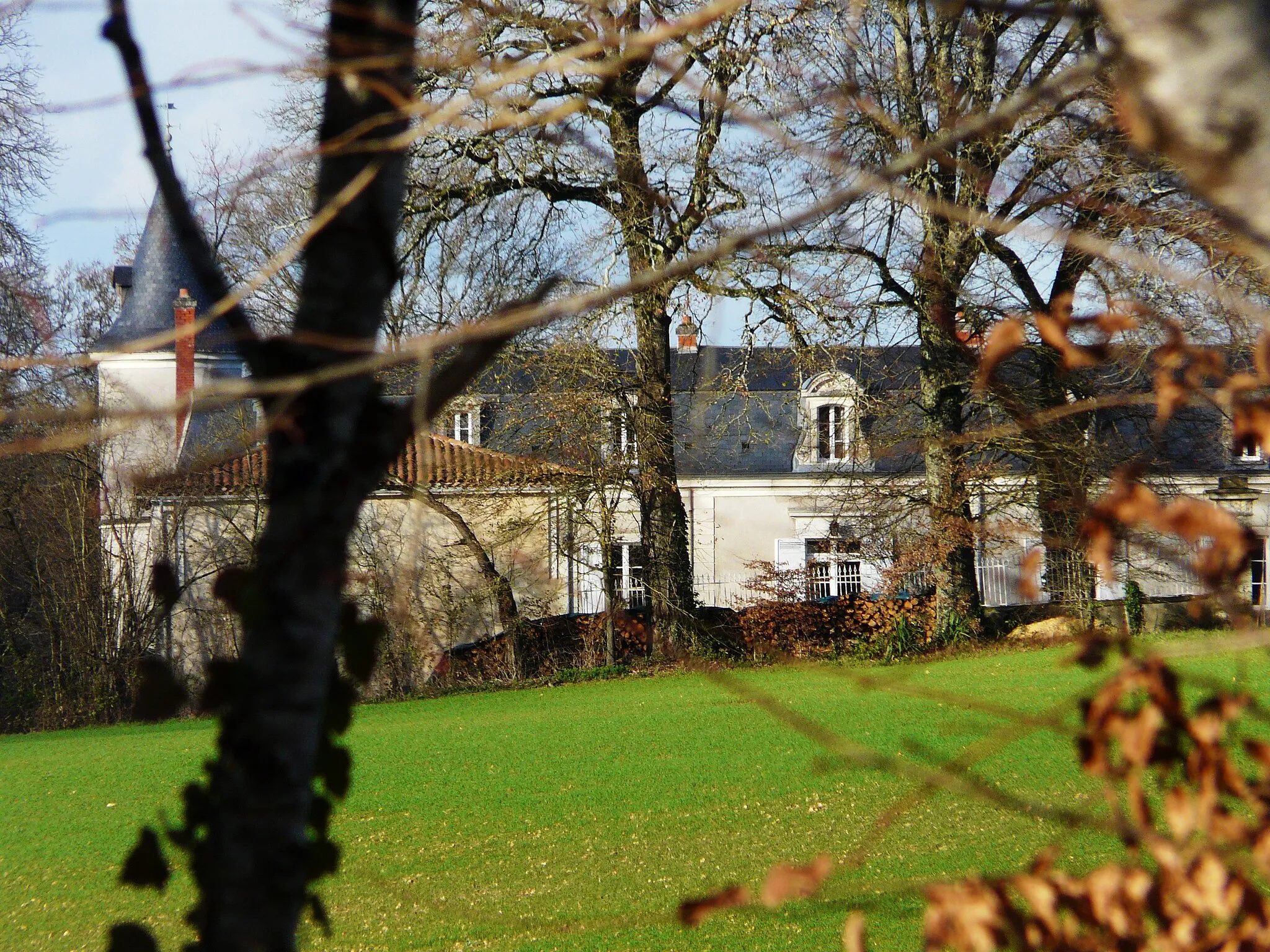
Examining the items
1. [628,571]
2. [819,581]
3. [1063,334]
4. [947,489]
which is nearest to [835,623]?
[819,581]

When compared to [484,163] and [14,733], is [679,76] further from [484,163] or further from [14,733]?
[14,733]

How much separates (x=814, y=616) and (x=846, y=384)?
3.85m

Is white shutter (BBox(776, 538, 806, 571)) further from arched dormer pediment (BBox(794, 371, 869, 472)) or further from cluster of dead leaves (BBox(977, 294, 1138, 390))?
cluster of dead leaves (BBox(977, 294, 1138, 390))

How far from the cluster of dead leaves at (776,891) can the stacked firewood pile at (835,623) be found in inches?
668

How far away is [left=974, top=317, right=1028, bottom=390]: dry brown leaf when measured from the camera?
159 centimetres

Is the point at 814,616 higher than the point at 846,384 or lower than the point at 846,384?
lower

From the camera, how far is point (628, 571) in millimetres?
21078

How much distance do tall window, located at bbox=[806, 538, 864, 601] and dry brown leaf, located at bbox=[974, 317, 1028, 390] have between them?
17207 millimetres

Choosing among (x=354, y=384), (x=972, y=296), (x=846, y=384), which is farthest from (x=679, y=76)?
(x=846, y=384)

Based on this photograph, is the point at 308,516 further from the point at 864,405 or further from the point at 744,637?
the point at 744,637

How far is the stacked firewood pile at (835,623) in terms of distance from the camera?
18594mm

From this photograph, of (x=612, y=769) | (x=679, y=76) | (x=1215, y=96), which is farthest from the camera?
(x=612, y=769)

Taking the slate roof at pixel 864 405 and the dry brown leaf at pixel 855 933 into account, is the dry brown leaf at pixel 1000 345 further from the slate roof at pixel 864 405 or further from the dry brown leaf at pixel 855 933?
the slate roof at pixel 864 405

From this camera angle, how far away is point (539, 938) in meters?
5.35
